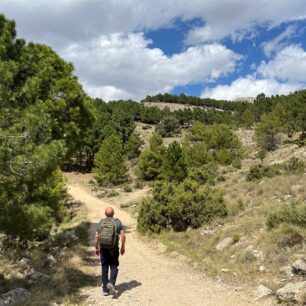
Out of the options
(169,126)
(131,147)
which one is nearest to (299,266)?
(131,147)

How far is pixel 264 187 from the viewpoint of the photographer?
22250mm

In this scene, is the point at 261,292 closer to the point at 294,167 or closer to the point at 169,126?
the point at 294,167

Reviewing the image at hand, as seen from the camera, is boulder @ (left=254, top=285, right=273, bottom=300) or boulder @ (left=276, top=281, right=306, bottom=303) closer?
boulder @ (left=276, top=281, right=306, bottom=303)

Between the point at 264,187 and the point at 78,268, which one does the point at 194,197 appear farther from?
the point at 78,268

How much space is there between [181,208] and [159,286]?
25.8ft

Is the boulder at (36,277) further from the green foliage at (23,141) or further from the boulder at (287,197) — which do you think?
the boulder at (287,197)

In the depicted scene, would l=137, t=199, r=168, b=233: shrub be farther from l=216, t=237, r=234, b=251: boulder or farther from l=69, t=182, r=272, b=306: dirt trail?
l=216, t=237, r=234, b=251: boulder

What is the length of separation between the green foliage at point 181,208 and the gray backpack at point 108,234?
9.20 m

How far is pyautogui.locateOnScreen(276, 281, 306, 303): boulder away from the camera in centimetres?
874

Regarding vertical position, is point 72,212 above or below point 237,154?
below

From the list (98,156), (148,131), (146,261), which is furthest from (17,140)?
(148,131)

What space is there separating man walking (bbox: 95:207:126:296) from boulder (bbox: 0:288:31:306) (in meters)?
1.97

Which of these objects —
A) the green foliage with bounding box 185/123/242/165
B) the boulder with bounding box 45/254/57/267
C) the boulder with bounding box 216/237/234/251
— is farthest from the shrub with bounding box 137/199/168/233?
the green foliage with bounding box 185/123/242/165

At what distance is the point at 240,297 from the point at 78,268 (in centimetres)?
611
